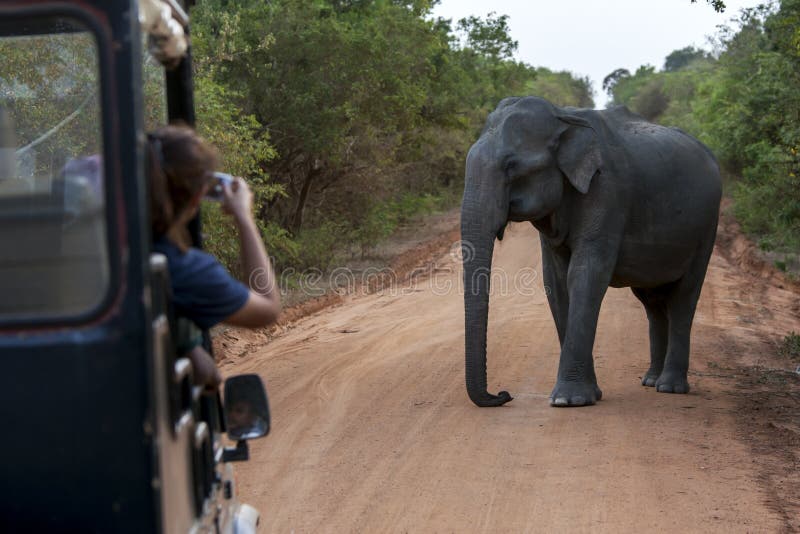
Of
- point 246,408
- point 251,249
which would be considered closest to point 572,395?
point 246,408

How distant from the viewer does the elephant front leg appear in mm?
8922

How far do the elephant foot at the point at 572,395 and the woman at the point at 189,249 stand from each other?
6.21 m

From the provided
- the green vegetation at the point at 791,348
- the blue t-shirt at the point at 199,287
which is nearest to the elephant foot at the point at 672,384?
the green vegetation at the point at 791,348

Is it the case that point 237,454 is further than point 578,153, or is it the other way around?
point 578,153

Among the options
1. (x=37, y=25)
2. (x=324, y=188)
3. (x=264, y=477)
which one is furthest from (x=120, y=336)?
(x=324, y=188)

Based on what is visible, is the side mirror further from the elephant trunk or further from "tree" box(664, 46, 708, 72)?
"tree" box(664, 46, 708, 72)

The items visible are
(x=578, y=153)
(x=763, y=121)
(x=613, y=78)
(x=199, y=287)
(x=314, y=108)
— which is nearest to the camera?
(x=199, y=287)

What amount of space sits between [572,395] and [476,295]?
119 cm

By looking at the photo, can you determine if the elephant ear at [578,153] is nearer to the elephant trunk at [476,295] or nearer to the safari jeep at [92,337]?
the elephant trunk at [476,295]

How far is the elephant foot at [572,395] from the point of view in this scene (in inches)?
350

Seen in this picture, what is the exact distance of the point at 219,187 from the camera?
3256mm

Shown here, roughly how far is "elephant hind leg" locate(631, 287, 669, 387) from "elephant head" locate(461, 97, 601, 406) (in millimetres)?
1848

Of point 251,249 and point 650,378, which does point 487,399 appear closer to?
point 650,378

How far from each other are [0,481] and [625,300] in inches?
576
